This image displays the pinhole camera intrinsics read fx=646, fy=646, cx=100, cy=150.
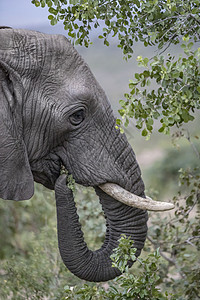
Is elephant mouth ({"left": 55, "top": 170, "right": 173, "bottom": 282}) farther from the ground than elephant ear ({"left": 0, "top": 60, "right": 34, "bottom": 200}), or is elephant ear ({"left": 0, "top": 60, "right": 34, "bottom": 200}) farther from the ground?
elephant ear ({"left": 0, "top": 60, "right": 34, "bottom": 200})

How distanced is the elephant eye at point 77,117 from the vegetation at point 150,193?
20 cm

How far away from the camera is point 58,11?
2318 mm

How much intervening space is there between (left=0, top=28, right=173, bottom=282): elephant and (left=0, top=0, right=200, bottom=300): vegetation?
0.14 m

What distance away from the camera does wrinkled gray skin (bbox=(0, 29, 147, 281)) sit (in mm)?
2043

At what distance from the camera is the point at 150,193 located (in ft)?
11.3

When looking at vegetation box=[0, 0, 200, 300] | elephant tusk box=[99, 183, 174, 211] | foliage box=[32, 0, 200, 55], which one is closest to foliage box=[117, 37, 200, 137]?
vegetation box=[0, 0, 200, 300]

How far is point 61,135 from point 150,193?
1.41m

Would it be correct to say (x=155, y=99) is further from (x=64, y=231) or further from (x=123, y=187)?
(x=64, y=231)

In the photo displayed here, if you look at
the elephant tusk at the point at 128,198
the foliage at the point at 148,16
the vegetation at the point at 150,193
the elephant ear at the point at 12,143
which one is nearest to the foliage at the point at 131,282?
the vegetation at the point at 150,193

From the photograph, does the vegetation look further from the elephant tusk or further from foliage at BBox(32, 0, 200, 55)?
the elephant tusk

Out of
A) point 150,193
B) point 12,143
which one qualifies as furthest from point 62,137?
point 150,193

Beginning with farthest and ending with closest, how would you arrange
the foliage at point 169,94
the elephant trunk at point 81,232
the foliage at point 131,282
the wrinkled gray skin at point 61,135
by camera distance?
the elephant trunk at point 81,232, the wrinkled gray skin at point 61,135, the foliage at point 131,282, the foliage at point 169,94

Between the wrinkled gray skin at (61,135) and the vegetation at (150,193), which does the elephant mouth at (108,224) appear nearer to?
the wrinkled gray skin at (61,135)

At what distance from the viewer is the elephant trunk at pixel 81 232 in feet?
7.04
